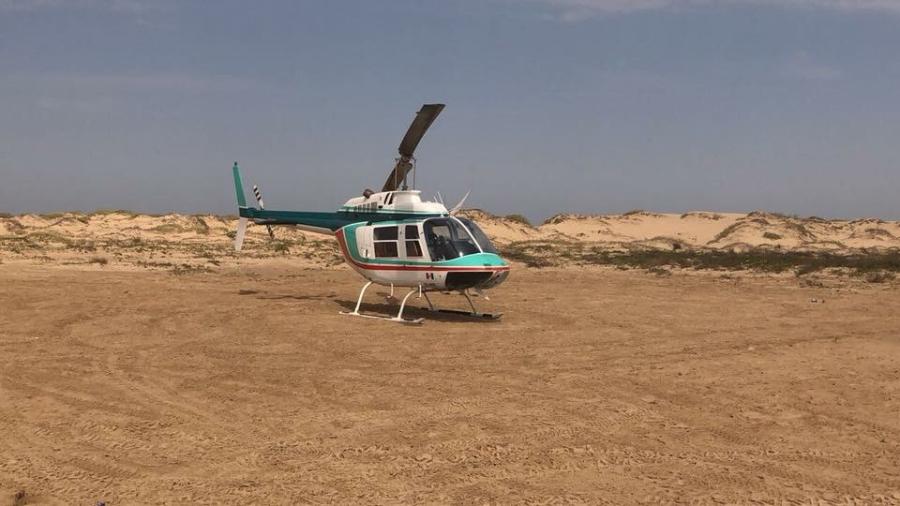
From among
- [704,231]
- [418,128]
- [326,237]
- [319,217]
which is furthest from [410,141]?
[704,231]

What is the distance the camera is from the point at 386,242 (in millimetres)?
14719

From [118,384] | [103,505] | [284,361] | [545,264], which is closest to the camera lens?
[103,505]

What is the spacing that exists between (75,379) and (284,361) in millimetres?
2761

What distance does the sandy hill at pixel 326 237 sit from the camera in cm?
3247

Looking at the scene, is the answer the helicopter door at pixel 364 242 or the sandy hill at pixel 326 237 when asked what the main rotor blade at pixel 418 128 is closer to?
the helicopter door at pixel 364 242

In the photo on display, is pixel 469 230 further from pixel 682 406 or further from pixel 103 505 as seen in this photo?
pixel 103 505

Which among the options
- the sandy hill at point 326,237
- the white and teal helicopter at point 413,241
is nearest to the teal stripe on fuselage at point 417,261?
the white and teal helicopter at point 413,241

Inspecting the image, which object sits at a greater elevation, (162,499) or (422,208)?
(422,208)

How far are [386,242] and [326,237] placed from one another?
37401mm

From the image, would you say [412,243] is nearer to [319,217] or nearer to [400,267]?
[400,267]

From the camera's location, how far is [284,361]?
397 inches

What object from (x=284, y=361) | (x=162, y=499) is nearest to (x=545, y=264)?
(x=284, y=361)

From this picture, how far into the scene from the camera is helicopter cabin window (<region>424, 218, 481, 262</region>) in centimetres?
1377

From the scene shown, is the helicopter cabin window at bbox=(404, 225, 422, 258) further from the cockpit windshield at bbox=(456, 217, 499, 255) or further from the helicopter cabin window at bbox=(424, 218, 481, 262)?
the cockpit windshield at bbox=(456, 217, 499, 255)
